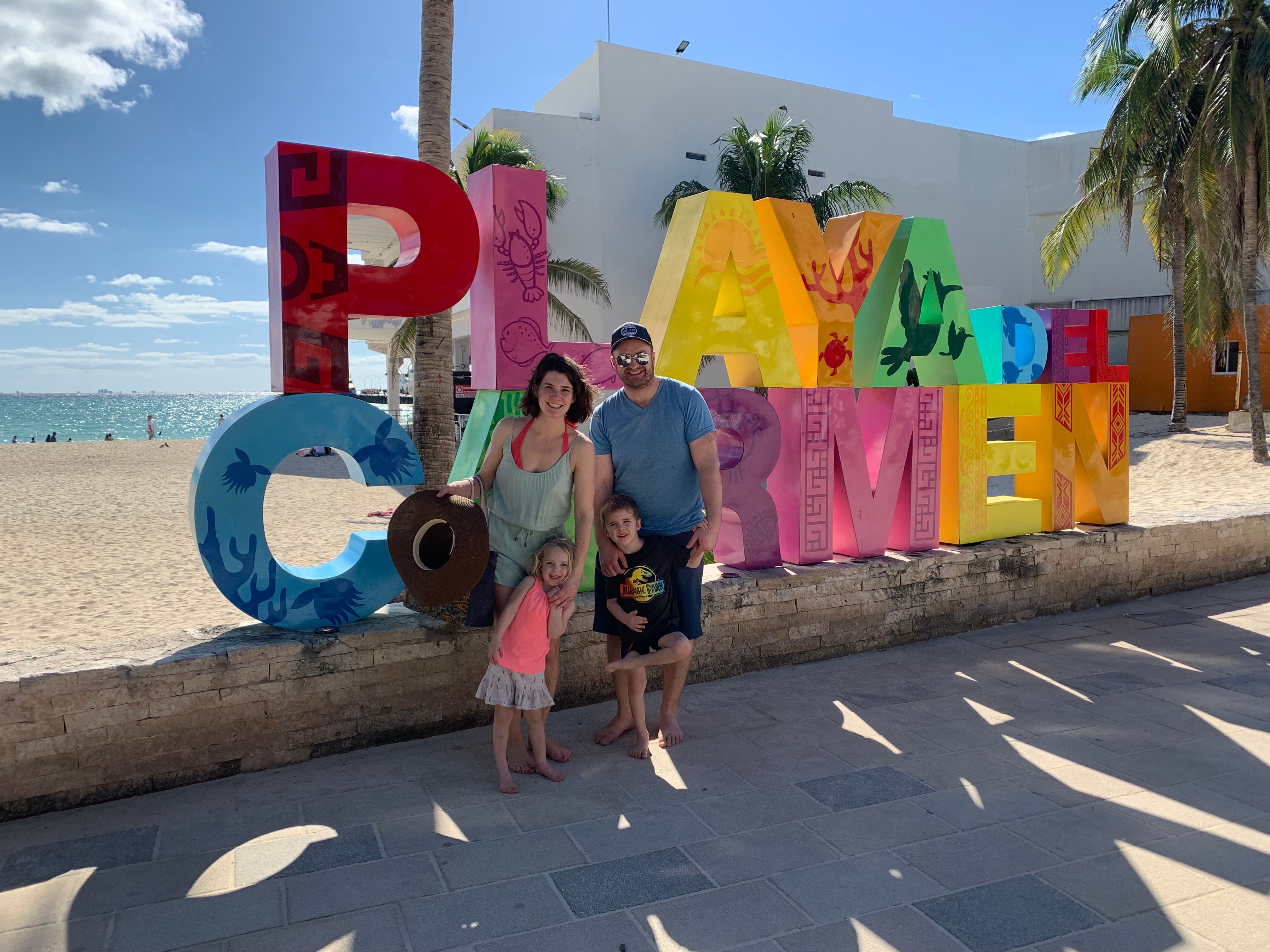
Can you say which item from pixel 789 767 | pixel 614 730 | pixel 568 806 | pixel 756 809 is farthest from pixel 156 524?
pixel 756 809

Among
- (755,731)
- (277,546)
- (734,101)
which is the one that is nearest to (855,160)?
(734,101)

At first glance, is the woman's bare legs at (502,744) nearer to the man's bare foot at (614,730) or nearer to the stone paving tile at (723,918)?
the man's bare foot at (614,730)

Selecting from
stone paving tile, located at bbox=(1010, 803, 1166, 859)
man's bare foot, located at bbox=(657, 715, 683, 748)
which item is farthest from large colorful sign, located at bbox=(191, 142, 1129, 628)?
stone paving tile, located at bbox=(1010, 803, 1166, 859)

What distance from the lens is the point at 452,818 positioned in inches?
136

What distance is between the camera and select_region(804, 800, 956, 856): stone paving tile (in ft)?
10.7

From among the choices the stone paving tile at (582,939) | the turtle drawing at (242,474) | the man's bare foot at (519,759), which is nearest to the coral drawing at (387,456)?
the turtle drawing at (242,474)

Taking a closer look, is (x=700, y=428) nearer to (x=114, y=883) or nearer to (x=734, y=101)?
(x=114, y=883)

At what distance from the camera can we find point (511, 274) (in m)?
4.82

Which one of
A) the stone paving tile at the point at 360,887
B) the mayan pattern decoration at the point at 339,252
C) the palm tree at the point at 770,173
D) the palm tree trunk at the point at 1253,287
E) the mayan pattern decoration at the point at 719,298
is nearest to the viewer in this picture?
the stone paving tile at the point at 360,887

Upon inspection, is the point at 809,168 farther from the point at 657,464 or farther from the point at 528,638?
the point at 528,638

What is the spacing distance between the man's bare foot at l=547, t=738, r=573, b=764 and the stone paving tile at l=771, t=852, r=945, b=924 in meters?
1.31

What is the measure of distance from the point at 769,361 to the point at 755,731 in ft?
8.47

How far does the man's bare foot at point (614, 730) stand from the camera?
4246 mm

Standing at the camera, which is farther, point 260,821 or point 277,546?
point 277,546
